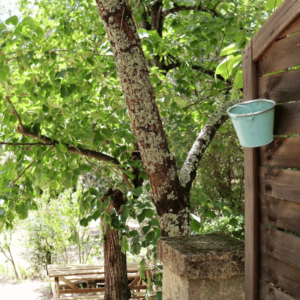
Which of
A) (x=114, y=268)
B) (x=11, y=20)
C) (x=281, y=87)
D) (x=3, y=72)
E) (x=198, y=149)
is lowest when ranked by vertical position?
(x=114, y=268)

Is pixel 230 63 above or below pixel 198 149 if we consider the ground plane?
above

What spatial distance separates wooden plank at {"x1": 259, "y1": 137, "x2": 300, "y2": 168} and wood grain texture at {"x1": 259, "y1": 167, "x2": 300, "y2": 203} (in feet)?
0.07

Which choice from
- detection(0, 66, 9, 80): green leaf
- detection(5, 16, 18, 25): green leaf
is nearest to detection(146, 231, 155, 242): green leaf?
detection(0, 66, 9, 80): green leaf

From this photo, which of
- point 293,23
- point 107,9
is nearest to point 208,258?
point 293,23

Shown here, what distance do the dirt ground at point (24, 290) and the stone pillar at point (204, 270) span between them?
6.11 m

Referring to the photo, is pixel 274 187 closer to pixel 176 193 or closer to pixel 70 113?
pixel 176 193

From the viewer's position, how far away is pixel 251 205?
4.01 feet

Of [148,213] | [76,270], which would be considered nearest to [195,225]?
[148,213]

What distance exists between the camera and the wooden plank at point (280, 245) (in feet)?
3.41

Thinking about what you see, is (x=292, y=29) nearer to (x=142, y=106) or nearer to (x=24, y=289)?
(x=142, y=106)

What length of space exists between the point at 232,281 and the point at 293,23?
0.93 meters

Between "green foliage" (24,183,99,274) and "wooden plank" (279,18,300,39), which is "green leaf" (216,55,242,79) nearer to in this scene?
"wooden plank" (279,18,300,39)

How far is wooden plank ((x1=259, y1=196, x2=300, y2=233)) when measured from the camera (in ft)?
3.44

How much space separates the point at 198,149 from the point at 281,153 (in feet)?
5.04
